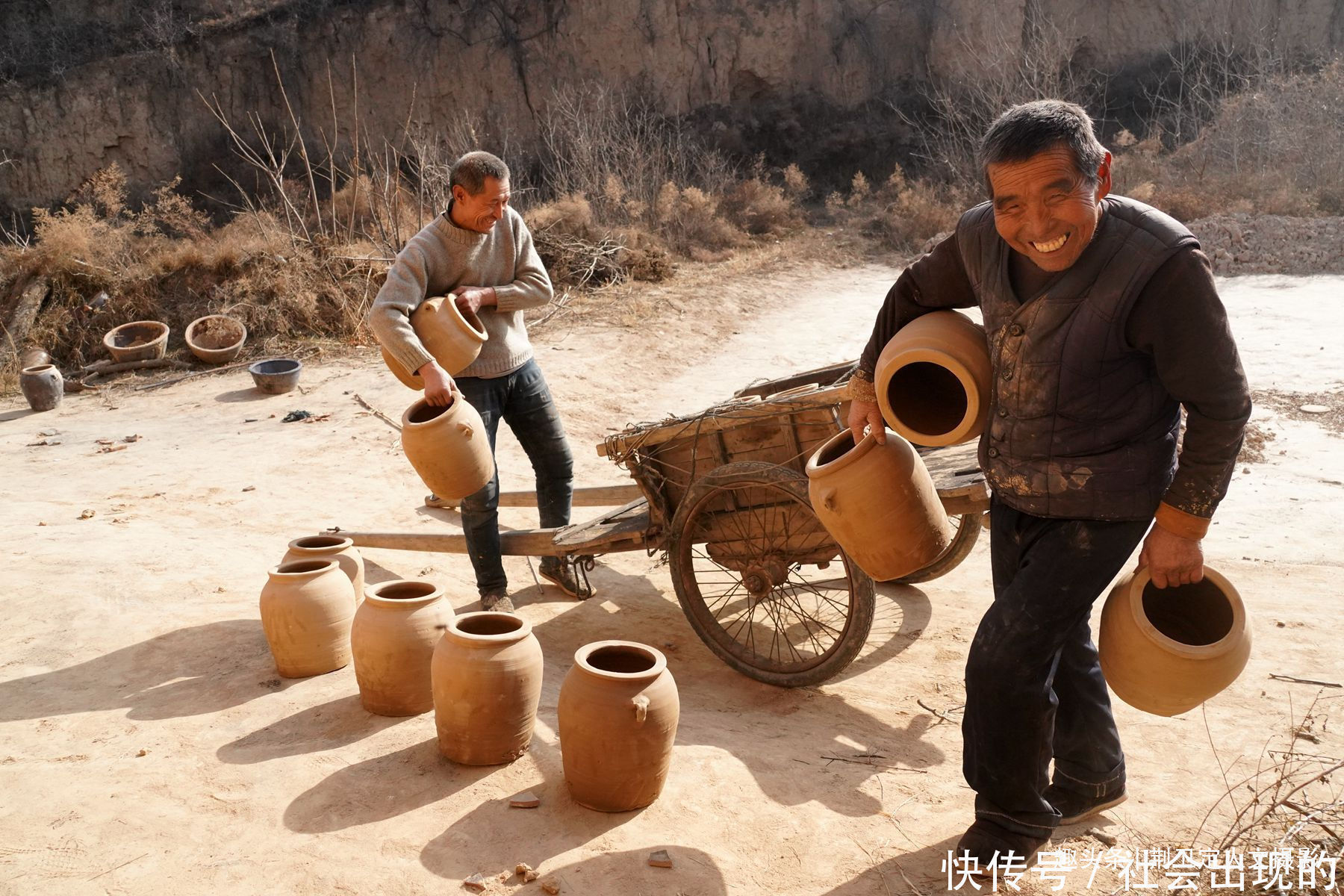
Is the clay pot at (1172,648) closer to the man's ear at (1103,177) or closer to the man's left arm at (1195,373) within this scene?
the man's left arm at (1195,373)

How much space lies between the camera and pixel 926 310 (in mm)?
2988

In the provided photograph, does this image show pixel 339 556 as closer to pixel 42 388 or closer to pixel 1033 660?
pixel 1033 660

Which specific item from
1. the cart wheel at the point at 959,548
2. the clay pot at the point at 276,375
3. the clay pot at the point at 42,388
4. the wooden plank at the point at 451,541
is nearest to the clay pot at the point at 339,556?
the wooden plank at the point at 451,541

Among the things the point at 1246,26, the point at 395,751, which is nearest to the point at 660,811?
the point at 395,751

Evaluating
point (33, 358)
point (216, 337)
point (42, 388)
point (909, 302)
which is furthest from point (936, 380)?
point (33, 358)

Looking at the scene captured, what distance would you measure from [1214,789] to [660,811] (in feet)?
5.87

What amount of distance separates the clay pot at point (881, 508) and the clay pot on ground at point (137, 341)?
1087cm

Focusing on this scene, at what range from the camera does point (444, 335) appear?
428cm

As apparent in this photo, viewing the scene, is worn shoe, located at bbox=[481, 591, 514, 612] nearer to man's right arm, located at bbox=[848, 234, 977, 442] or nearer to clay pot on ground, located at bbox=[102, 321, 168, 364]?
man's right arm, located at bbox=[848, 234, 977, 442]

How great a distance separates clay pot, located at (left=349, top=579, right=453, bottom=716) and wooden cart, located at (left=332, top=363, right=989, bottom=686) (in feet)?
3.08

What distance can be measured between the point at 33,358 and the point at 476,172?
9.88 metres

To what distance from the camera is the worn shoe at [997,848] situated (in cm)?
263

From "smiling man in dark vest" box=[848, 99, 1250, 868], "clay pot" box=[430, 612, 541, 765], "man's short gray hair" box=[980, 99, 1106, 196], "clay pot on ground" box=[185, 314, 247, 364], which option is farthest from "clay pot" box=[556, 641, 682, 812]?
"clay pot on ground" box=[185, 314, 247, 364]

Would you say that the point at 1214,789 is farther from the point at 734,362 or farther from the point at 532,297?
the point at 734,362
